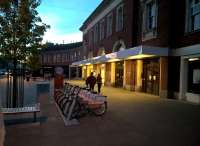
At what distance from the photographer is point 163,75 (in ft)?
61.6

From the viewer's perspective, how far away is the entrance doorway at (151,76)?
67.3 ft

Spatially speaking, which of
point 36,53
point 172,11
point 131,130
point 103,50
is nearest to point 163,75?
point 172,11

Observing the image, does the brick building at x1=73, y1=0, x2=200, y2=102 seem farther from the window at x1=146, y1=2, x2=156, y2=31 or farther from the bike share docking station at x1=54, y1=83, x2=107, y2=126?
the bike share docking station at x1=54, y1=83, x2=107, y2=126

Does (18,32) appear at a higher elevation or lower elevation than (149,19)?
lower

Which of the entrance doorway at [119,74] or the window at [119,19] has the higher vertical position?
the window at [119,19]

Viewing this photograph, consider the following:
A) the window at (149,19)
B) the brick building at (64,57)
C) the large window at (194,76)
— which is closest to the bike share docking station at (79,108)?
the large window at (194,76)

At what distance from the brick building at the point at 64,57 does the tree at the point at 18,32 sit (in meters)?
48.7

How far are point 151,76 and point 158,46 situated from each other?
116 inches

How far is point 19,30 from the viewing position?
1129 centimetres

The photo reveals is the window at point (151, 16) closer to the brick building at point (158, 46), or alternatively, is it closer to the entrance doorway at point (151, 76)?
the brick building at point (158, 46)

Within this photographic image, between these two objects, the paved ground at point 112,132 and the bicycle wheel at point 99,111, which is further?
the bicycle wheel at point 99,111

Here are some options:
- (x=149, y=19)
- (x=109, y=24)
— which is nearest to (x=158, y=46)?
(x=149, y=19)

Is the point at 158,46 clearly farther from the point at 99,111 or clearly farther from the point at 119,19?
the point at 119,19

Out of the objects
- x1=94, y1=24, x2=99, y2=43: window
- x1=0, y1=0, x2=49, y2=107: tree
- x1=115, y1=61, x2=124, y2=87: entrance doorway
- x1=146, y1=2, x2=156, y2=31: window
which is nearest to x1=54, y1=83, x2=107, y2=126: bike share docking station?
x1=0, y1=0, x2=49, y2=107: tree
